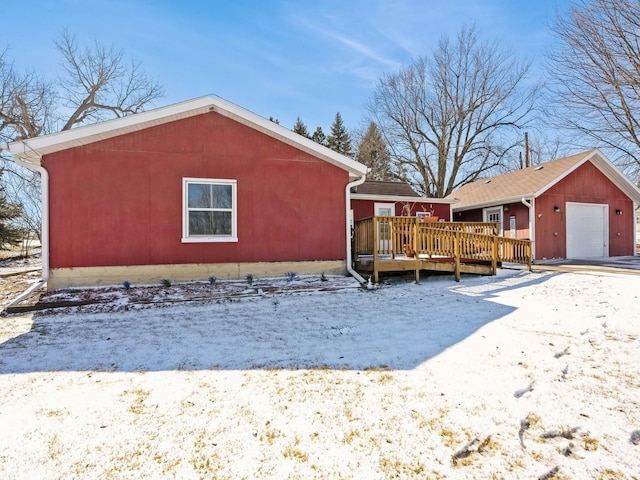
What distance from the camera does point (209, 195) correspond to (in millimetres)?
7316

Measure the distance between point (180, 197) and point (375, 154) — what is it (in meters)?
24.8

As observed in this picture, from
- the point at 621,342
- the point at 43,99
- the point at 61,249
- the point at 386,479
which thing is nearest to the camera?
the point at 386,479

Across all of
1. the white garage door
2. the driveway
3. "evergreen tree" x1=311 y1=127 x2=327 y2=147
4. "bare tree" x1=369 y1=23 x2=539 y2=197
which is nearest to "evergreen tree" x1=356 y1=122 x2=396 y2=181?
"bare tree" x1=369 y1=23 x2=539 y2=197

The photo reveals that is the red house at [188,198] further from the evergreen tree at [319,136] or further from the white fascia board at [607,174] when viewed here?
the evergreen tree at [319,136]

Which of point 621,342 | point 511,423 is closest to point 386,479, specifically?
point 511,423

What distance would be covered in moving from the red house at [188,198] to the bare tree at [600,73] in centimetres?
1176

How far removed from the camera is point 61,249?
21.2 ft

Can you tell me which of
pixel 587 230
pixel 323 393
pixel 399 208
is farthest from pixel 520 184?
pixel 323 393

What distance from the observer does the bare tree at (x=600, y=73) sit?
39.0ft

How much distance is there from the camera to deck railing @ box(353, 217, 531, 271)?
7.71m

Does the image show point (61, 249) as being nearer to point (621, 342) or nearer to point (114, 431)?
point (114, 431)

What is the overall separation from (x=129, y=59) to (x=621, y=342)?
2515cm

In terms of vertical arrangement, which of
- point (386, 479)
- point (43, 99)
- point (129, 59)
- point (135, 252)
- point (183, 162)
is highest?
point (129, 59)

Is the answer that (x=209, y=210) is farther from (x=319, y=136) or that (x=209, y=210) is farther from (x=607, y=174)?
(x=319, y=136)
